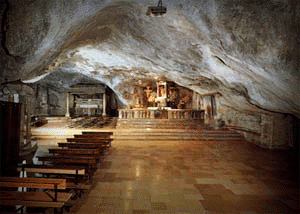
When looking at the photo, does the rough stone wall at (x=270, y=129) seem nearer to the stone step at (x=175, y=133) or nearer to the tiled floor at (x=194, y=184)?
the stone step at (x=175, y=133)

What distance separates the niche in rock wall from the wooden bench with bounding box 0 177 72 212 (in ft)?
55.3

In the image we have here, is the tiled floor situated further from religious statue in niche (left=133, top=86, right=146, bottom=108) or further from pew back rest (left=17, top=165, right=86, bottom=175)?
religious statue in niche (left=133, top=86, right=146, bottom=108)

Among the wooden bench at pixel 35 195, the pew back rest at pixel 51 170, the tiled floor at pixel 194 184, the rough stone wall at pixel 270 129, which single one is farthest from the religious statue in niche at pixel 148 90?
the wooden bench at pixel 35 195

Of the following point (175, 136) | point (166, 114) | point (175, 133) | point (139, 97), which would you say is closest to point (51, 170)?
point (175, 136)

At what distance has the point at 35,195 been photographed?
3.13 metres

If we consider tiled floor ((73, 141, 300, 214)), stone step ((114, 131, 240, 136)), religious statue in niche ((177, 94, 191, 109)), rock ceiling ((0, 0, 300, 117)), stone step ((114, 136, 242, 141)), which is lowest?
tiled floor ((73, 141, 300, 214))

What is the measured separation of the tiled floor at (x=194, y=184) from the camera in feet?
12.0

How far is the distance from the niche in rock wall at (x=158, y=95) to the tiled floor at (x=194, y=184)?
41.8ft

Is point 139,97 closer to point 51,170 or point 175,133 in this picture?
point 175,133

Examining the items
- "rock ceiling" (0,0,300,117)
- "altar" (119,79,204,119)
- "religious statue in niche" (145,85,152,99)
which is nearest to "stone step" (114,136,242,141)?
"rock ceiling" (0,0,300,117)

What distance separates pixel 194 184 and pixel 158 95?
15.7 m

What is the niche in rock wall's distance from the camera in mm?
19812

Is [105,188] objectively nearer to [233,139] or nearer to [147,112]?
[233,139]

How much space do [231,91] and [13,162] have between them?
10.2 m
